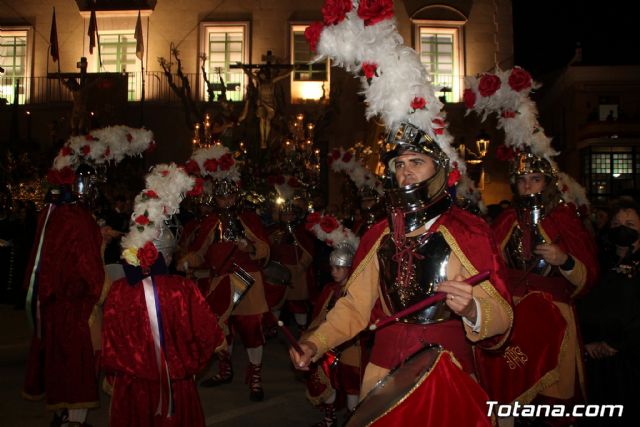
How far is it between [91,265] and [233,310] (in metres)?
2.63

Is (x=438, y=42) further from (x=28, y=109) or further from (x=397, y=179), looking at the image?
(x=397, y=179)

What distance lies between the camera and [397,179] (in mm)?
3768

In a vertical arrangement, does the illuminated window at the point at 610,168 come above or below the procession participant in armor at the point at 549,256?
above

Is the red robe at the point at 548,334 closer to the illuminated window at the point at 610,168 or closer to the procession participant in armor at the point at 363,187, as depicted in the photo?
the procession participant in armor at the point at 363,187

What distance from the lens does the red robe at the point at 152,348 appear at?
4715 mm

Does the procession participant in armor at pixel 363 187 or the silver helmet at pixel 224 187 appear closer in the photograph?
the silver helmet at pixel 224 187

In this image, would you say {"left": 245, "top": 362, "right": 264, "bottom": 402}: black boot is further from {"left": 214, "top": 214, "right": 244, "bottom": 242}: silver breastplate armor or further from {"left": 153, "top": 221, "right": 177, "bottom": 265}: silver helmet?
{"left": 153, "top": 221, "right": 177, "bottom": 265}: silver helmet

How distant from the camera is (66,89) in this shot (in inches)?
1083

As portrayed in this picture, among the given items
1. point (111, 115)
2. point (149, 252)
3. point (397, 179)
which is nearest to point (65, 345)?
point (149, 252)

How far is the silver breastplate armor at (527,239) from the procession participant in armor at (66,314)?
12.8ft

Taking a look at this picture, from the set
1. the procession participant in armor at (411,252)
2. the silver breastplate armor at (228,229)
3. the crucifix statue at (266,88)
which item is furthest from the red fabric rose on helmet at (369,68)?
the crucifix statue at (266,88)

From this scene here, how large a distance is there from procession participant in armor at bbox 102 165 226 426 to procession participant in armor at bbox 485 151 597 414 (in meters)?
2.59

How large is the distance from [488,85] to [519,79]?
460 millimetres

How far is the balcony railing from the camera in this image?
26.9m
